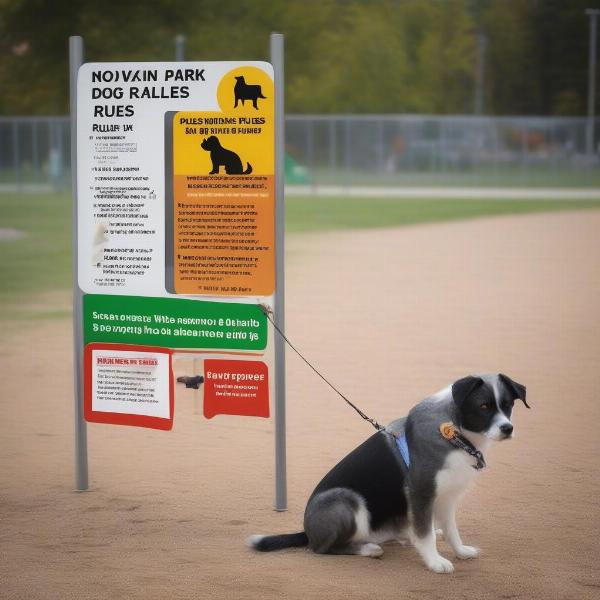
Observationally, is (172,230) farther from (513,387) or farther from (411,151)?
(411,151)

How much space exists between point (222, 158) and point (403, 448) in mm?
2077

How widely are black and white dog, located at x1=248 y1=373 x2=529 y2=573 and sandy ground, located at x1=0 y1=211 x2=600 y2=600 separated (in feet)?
0.38

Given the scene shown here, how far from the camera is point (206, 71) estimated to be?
22.9 ft

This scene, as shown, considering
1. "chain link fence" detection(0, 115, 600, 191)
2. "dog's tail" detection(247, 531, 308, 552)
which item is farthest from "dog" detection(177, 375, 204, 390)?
"chain link fence" detection(0, 115, 600, 191)

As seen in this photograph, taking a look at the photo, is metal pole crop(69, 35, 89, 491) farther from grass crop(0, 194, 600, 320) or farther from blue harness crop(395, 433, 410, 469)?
grass crop(0, 194, 600, 320)

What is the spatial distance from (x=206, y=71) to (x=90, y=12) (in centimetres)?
5406

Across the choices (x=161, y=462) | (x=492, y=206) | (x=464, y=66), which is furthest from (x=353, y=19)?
(x=161, y=462)

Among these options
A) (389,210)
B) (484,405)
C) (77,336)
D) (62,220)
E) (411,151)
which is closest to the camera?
(484,405)

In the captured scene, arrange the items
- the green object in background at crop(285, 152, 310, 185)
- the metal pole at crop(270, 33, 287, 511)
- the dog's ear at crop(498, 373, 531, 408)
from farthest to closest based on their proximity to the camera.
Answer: the green object in background at crop(285, 152, 310, 185) → the metal pole at crop(270, 33, 287, 511) → the dog's ear at crop(498, 373, 531, 408)

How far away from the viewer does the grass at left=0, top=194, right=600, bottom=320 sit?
18.1m

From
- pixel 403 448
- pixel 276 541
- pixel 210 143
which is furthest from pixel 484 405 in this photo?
pixel 210 143

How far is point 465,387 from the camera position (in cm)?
568

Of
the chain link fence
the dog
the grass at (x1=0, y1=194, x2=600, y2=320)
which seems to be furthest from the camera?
the chain link fence

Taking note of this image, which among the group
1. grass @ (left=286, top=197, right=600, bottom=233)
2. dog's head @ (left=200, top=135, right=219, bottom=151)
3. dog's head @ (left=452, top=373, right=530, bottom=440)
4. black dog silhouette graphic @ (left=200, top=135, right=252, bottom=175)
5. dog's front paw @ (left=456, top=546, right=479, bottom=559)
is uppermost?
dog's head @ (left=200, top=135, right=219, bottom=151)
